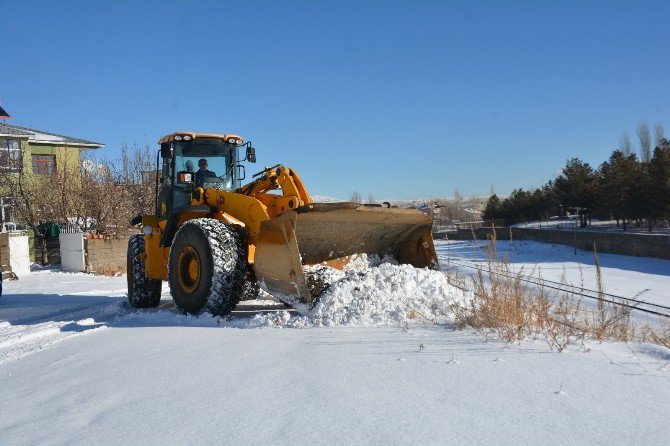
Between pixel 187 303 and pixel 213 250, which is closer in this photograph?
pixel 213 250

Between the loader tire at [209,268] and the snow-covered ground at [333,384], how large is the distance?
627mm

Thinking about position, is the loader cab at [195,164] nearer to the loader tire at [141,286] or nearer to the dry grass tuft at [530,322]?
the loader tire at [141,286]

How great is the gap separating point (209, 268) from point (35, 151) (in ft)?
94.6

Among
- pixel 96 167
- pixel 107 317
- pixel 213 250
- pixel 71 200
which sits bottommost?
pixel 107 317

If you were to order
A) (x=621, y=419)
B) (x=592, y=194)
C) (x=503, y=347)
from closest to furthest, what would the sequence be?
(x=621, y=419), (x=503, y=347), (x=592, y=194)

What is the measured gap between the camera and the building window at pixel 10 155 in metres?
23.2

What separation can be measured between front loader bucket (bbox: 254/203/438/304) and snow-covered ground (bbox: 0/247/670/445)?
45 centimetres

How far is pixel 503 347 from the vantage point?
379 centimetres

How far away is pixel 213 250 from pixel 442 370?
11.0 feet

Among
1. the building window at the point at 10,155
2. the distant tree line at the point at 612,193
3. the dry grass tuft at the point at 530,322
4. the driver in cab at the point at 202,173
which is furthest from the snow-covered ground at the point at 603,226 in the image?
the building window at the point at 10,155

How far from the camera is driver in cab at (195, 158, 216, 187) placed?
7891 millimetres

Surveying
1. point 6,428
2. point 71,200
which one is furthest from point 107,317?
point 71,200

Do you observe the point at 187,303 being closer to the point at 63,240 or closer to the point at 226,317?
the point at 226,317

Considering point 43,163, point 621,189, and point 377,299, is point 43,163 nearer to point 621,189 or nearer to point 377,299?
point 377,299
